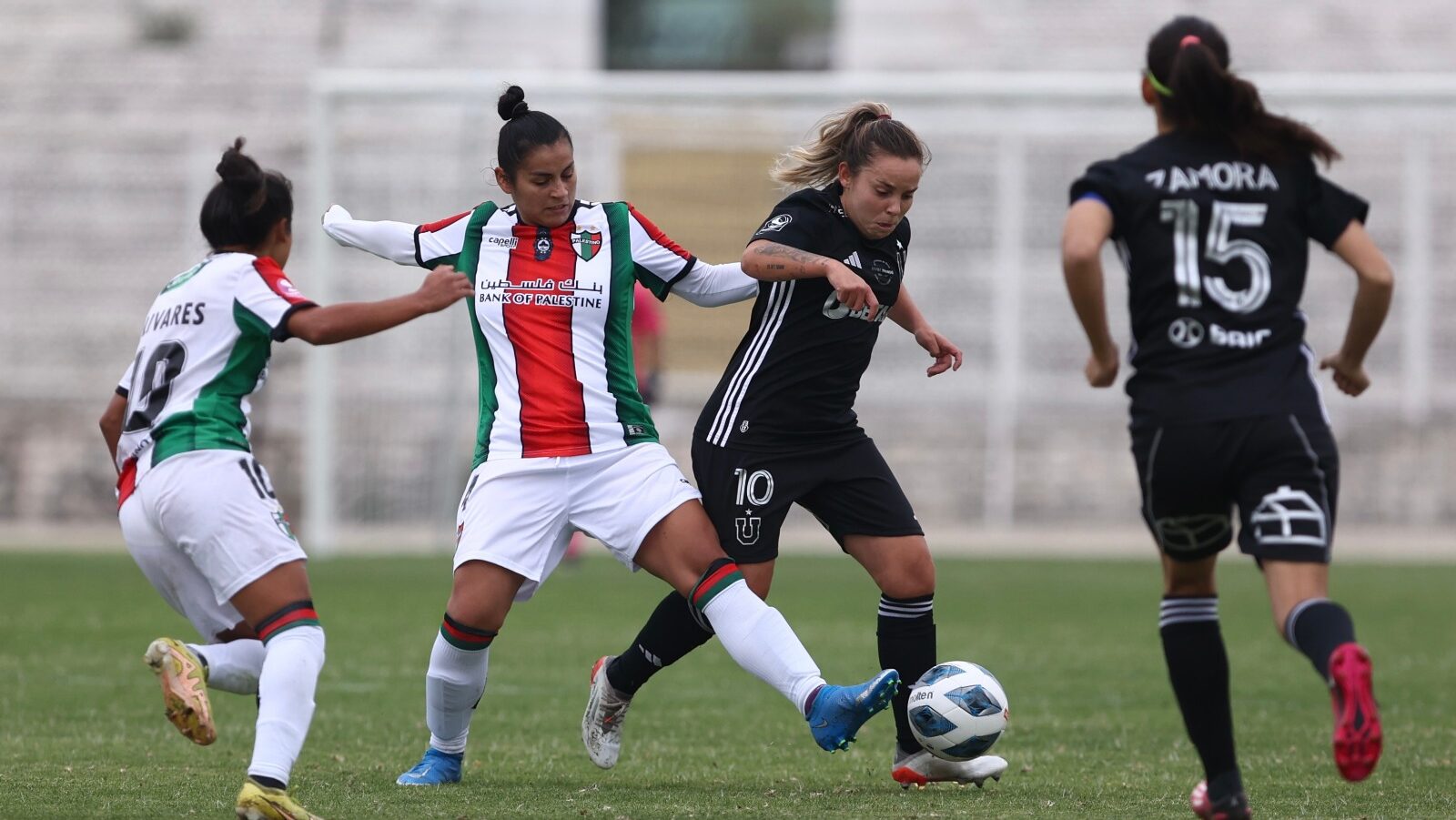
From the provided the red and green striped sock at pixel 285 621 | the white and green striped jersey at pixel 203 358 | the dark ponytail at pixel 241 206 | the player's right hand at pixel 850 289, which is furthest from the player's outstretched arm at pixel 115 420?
the player's right hand at pixel 850 289

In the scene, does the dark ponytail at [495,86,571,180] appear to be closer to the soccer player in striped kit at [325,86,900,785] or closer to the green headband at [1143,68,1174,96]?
the soccer player in striped kit at [325,86,900,785]

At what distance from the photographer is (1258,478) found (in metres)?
4.12

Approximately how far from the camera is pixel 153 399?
191 inches

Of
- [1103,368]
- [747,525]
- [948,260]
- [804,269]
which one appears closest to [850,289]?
[804,269]

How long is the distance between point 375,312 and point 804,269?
1.31 m

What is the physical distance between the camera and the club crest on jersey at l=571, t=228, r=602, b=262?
216 inches

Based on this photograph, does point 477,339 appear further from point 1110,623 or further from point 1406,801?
point 1110,623

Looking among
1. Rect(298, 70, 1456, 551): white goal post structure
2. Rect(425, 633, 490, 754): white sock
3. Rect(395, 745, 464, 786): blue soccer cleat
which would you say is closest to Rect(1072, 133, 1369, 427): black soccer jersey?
Rect(425, 633, 490, 754): white sock

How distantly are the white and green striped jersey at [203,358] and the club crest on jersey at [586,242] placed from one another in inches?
36.8

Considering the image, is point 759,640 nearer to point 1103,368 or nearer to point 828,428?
point 828,428

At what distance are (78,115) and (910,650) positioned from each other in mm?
19664

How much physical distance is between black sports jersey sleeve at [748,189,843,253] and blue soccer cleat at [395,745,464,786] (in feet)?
5.92

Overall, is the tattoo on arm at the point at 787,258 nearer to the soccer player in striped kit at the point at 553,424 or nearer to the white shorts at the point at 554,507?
the soccer player in striped kit at the point at 553,424

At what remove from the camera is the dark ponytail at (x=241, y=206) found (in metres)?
4.96
